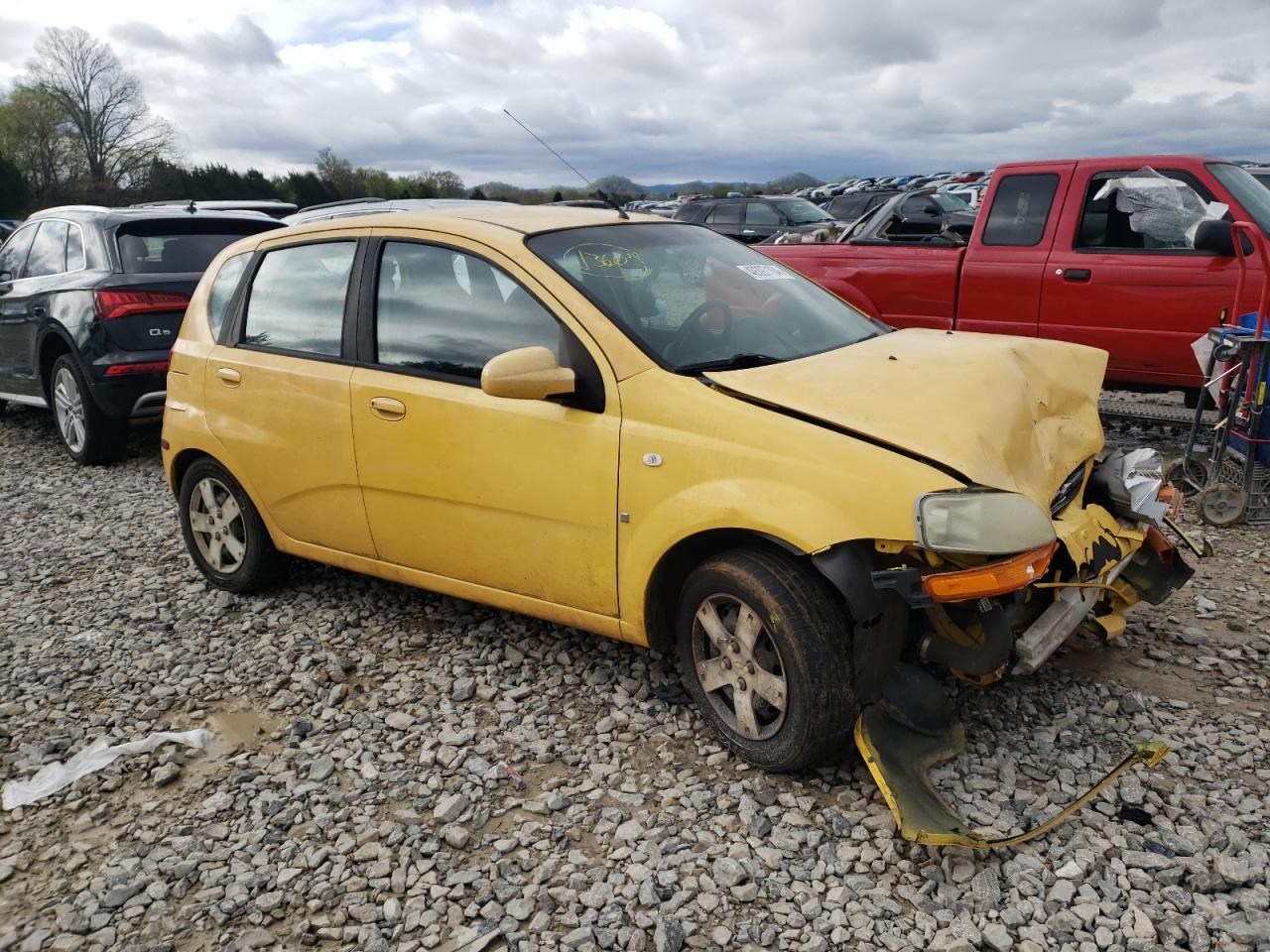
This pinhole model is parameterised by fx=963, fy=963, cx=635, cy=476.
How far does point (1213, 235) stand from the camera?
5.78 m

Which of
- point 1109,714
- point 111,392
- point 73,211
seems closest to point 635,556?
point 1109,714

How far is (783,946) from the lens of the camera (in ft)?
8.20

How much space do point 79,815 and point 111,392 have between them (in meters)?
4.82

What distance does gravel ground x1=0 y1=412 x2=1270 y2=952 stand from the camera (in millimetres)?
2605

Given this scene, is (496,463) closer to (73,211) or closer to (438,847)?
(438,847)

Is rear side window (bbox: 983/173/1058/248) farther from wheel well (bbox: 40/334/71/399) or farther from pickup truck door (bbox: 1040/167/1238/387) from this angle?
wheel well (bbox: 40/334/71/399)

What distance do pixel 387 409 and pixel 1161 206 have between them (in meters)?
5.49

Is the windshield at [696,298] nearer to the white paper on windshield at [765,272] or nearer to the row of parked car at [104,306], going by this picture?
the white paper on windshield at [765,272]

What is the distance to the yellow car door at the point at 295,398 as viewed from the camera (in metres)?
4.06

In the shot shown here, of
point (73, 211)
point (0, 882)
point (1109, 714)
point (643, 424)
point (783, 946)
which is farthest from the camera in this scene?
point (73, 211)

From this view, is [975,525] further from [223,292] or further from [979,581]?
[223,292]

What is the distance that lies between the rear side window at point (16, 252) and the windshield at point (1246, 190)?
9275 mm

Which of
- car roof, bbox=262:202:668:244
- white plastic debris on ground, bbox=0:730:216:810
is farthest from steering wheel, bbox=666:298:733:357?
white plastic debris on ground, bbox=0:730:216:810

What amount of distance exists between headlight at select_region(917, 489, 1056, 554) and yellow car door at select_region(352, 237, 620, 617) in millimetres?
1064
